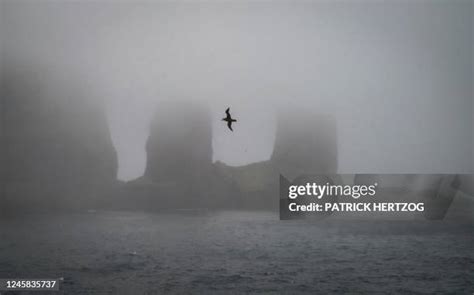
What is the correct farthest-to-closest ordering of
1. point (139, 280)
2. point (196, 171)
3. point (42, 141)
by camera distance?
point (196, 171), point (42, 141), point (139, 280)

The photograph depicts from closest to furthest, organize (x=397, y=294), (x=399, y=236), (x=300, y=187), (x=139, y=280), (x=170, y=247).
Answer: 1. (x=397, y=294)
2. (x=300, y=187)
3. (x=139, y=280)
4. (x=170, y=247)
5. (x=399, y=236)

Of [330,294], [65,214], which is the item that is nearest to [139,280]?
[330,294]

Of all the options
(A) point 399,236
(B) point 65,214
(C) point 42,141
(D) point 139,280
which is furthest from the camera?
(A) point 399,236

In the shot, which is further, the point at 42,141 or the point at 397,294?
the point at 42,141

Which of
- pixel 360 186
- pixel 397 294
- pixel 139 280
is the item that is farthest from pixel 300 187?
pixel 139 280

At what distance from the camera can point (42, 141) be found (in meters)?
25.6

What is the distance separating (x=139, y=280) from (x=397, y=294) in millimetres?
12622

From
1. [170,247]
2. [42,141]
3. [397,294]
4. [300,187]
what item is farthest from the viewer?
[170,247]

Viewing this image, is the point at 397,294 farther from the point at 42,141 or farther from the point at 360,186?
the point at 42,141

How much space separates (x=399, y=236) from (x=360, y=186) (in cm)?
2813

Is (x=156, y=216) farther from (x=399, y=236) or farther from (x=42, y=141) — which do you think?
(x=399, y=236)

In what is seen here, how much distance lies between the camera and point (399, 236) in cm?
4062

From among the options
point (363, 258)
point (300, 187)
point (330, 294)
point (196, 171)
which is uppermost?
point (196, 171)

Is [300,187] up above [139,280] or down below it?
above
